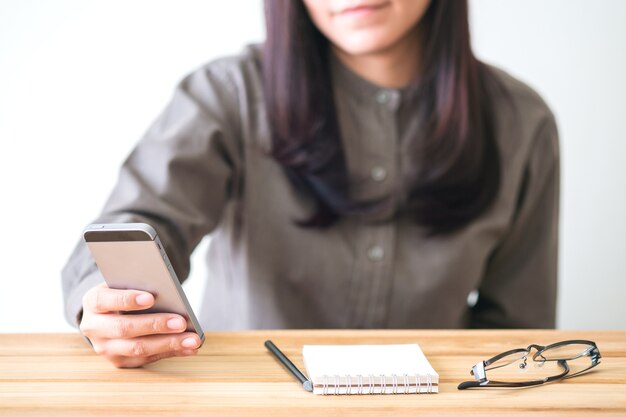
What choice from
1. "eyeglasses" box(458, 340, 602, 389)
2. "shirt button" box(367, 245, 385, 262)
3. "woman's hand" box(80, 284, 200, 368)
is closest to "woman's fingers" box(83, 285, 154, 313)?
"woman's hand" box(80, 284, 200, 368)

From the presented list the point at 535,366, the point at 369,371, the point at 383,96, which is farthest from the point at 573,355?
the point at 383,96

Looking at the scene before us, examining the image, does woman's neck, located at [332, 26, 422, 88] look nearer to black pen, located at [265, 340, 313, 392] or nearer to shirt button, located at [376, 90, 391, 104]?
shirt button, located at [376, 90, 391, 104]

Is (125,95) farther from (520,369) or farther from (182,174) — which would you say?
(520,369)

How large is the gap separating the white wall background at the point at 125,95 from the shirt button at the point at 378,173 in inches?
33.5

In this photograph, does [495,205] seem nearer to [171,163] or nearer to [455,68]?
[455,68]

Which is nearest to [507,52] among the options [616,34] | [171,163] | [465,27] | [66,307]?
[616,34]

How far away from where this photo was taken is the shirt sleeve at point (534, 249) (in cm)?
133

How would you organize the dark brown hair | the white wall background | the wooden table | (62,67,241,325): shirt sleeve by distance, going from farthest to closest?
the white wall background
the dark brown hair
(62,67,241,325): shirt sleeve
the wooden table

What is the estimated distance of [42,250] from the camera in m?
1.99

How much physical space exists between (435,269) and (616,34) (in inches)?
44.7

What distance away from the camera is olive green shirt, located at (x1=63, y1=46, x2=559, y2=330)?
4.03ft

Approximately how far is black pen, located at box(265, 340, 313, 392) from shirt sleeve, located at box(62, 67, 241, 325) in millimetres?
242

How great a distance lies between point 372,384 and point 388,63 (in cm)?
74

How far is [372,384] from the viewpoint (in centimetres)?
68
